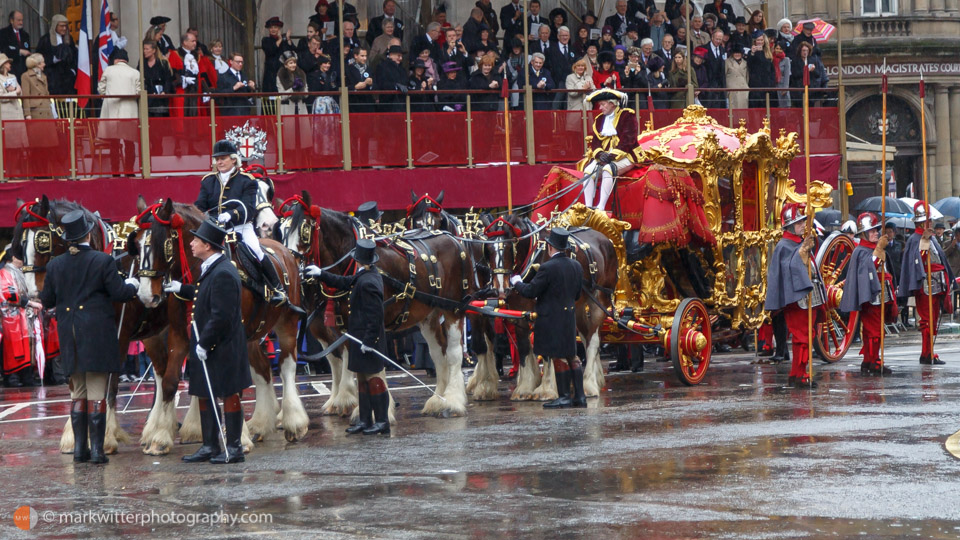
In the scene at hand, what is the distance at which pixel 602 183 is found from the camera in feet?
53.7

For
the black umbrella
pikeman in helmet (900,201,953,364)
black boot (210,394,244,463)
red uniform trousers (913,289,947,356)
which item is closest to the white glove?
black boot (210,394,244,463)

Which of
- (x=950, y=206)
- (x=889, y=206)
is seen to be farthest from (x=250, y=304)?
(x=950, y=206)

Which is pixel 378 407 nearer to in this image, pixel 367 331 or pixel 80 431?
pixel 367 331

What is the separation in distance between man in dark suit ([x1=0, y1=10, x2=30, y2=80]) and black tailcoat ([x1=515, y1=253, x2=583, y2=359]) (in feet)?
36.0

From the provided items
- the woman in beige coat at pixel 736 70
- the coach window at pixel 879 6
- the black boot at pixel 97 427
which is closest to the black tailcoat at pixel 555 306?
the black boot at pixel 97 427

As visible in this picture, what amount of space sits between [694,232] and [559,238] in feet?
8.73

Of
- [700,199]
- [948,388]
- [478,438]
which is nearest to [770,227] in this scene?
[700,199]

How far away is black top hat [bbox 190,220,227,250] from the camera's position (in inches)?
430

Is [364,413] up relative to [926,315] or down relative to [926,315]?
down

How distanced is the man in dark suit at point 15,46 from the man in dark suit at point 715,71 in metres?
11.2

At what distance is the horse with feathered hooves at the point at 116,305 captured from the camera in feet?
38.6

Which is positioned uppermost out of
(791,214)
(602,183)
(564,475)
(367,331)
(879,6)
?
(879,6)

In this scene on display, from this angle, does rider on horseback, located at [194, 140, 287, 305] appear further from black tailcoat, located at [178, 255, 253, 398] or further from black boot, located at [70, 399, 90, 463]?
black boot, located at [70, 399, 90, 463]

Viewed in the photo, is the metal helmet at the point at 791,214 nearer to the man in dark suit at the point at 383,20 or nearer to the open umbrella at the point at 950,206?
the man in dark suit at the point at 383,20
